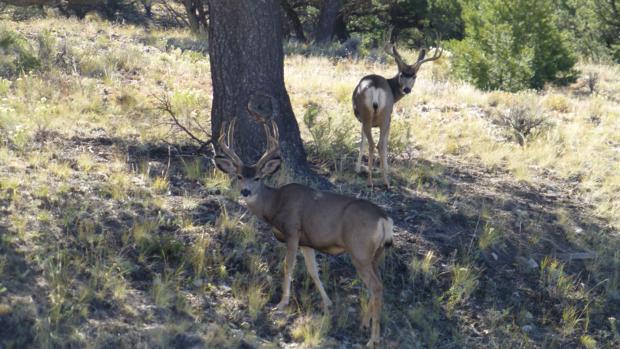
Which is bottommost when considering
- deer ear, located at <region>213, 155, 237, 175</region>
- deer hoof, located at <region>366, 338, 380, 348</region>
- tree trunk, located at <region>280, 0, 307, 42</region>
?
deer hoof, located at <region>366, 338, 380, 348</region>

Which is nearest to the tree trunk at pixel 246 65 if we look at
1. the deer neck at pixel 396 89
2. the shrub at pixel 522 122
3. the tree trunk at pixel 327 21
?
the deer neck at pixel 396 89

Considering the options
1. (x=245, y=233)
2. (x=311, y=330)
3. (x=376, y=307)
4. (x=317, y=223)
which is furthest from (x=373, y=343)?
(x=245, y=233)

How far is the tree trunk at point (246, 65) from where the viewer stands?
34.1ft

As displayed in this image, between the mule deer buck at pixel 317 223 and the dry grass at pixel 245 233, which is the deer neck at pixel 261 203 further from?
the dry grass at pixel 245 233

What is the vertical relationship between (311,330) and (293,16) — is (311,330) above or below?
below

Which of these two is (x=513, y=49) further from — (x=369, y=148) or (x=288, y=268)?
(x=288, y=268)

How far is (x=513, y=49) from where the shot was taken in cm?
2150

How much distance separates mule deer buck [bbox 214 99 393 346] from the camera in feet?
26.2

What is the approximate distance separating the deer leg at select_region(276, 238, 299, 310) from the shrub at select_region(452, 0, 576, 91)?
43.0 ft

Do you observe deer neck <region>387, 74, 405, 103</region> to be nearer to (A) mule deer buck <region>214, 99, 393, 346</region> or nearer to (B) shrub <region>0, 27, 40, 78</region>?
(A) mule deer buck <region>214, 99, 393, 346</region>

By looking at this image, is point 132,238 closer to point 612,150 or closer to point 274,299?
point 274,299

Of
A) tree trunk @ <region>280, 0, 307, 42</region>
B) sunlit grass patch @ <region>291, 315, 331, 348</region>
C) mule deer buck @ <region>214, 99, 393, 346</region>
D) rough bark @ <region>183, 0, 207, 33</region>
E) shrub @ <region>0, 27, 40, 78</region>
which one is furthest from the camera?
tree trunk @ <region>280, 0, 307, 42</region>

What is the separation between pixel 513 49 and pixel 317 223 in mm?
14643

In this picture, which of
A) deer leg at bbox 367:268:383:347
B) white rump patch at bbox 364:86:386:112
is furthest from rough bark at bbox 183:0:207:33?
deer leg at bbox 367:268:383:347
